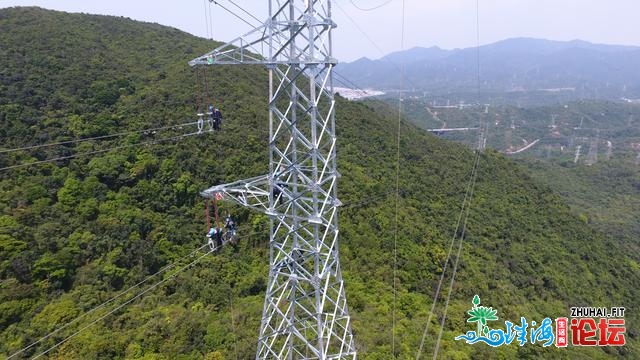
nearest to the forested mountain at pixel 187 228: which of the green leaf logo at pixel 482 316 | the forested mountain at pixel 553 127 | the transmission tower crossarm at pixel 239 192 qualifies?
the green leaf logo at pixel 482 316

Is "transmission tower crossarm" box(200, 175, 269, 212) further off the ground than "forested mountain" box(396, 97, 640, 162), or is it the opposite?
"transmission tower crossarm" box(200, 175, 269, 212)

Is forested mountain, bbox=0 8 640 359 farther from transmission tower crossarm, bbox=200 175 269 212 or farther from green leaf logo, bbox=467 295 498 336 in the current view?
transmission tower crossarm, bbox=200 175 269 212

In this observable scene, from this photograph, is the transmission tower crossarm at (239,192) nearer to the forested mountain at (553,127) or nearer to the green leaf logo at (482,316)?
the green leaf logo at (482,316)

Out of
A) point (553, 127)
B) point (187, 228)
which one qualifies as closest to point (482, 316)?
point (187, 228)

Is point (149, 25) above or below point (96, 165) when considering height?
above

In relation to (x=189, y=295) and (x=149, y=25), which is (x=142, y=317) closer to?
(x=189, y=295)

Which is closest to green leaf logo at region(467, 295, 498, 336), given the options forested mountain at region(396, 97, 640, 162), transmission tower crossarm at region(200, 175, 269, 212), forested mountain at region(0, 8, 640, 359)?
forested mountain at region(0, 8, 640, 359)

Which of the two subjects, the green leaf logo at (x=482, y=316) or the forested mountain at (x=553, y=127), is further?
the forested mountain at (x=553, y=127)

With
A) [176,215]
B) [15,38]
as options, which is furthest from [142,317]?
[15,38]
